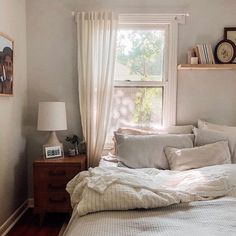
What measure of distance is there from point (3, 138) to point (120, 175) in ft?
4.64

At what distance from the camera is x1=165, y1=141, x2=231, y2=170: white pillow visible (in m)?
2.50

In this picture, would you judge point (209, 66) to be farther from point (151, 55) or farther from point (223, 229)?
point (223, 229)

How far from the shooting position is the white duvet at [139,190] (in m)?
1.55

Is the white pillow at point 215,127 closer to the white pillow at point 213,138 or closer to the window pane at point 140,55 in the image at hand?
the white pillow at point 213,138

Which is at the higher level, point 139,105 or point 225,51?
point 225,51

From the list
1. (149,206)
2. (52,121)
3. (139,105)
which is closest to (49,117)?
(52,121)

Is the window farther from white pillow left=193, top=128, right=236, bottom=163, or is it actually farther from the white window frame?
white pillow left=193, top=128, right=236, bottom=163

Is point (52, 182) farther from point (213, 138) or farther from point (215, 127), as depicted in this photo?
point (215, 127)

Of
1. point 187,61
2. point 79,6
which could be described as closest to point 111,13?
point 79,6

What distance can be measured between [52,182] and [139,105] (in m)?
1.22

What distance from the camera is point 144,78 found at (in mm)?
3266

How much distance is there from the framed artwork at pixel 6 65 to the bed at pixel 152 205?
124cm

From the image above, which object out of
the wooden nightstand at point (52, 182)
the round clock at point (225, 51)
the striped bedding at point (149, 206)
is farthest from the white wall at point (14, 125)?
the round clock at point (225, 51)

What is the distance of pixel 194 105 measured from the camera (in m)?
3.21
